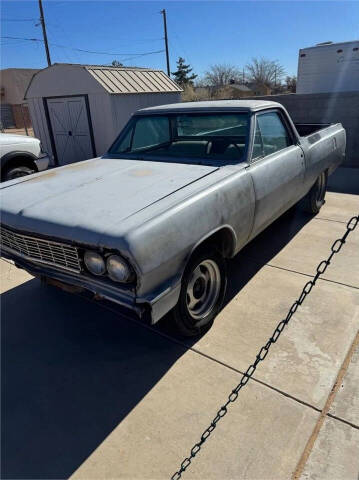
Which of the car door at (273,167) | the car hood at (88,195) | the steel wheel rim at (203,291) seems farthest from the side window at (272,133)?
the steel wheel rim at (203,291)

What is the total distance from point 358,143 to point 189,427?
324 inches

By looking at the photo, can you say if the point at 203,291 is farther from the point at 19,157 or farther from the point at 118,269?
the point at 19,157

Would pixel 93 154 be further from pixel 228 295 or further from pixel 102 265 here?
pixel 102 265

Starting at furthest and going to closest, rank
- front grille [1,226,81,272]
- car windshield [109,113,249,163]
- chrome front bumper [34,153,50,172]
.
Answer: chrome front bumper [34,153,50,172]
car windshield [109,113,249,163]
front grille [1,226,81,272]

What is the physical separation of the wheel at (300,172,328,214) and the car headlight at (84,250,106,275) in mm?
3949

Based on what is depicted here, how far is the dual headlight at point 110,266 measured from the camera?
6.91 ft

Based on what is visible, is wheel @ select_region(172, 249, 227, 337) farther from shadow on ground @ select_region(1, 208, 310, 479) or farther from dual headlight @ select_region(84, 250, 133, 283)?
dual headlight @ select_region(84, 250, 133, 283)

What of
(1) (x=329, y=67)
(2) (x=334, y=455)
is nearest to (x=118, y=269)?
(2) (x=334, y=455)

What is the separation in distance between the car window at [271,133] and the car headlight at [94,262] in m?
1.93

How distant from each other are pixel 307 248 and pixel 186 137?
202 centimetres

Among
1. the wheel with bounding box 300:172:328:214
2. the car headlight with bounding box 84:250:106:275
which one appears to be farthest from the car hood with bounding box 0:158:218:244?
the wheel with bounding box 300:172:328:214

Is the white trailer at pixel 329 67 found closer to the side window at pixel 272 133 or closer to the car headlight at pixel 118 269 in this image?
the side window at pixel 272 133

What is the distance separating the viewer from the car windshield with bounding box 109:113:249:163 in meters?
3.50

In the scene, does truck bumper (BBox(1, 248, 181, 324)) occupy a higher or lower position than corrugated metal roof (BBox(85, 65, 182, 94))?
lower
